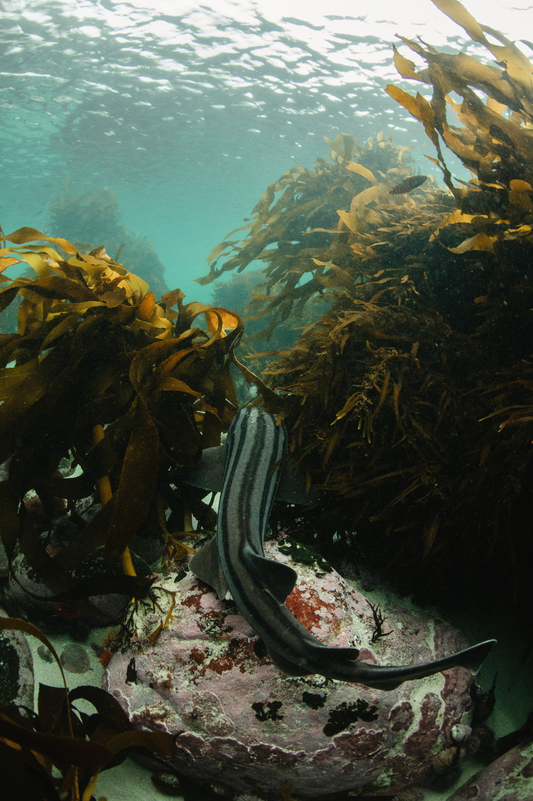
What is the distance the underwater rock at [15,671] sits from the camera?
2.06 meters

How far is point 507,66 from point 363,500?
8.65ft

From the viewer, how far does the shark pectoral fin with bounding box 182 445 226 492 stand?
7.93 feet

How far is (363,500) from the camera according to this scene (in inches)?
90.6

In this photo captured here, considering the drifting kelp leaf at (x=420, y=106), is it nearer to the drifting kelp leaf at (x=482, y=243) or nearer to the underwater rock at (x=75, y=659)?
the drifting kelp leaf at (x=482, y=243)

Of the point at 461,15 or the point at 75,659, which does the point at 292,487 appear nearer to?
the point at 75,659

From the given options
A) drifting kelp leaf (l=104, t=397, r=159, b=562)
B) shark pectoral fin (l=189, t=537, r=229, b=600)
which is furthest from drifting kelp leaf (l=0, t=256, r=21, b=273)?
shark pectoral fin (l=189, t=537, r=229, b=600)

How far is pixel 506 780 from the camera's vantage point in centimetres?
167

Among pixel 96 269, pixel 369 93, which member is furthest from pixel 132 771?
pixel 369 93

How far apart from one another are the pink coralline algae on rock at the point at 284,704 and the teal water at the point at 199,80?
1140cm

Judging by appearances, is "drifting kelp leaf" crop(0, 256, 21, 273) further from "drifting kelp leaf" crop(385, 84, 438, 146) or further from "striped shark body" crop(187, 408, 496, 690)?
"drifting kelp leaf" crop(385, 84, 438, 146)

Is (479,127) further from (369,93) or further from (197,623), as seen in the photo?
(369,93)

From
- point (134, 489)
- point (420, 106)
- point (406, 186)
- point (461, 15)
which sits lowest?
point (134, 489)

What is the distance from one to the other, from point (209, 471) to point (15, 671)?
1.47 m

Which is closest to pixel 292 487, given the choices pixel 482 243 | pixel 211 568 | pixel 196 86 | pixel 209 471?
pixel 209 471
